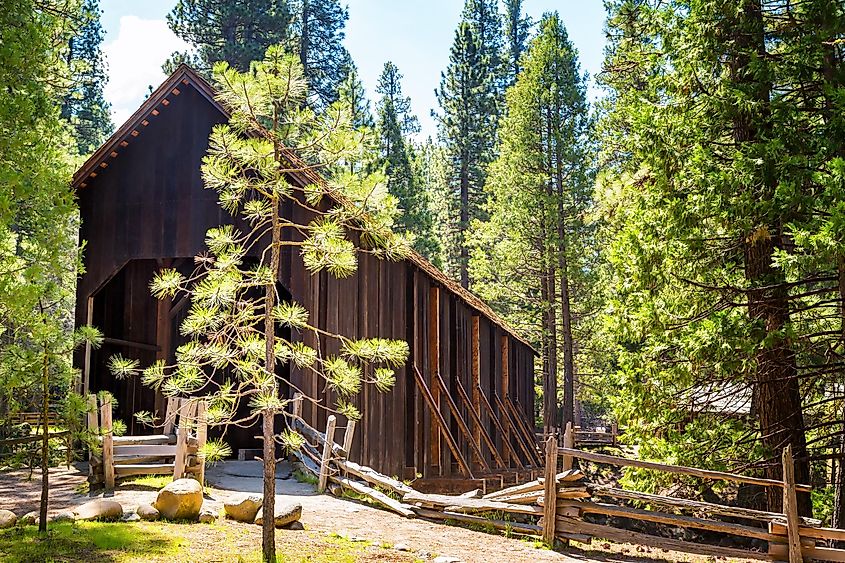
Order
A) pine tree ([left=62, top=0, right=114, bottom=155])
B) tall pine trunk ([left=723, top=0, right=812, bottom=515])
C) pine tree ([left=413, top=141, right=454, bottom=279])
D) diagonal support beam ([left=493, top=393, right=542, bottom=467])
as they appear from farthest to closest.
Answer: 1. pine tree ([left=413, top=141, right=454, bottom=279])
2. pine tree ([left=62, top=0, right=114, bottom=155])
3. diagonal support beam ([left=493, top=393, right=542, bottom=467])
4. tall pine trunk ([left=723, top=0, right=812, bottom=515])

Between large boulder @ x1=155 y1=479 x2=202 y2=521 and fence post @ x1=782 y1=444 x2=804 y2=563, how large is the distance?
694 centimetres

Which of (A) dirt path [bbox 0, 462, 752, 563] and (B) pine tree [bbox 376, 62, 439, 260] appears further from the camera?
(B) pine tree [bbox 376, 62, 439, 260]

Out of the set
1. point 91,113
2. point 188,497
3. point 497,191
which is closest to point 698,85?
point 188,497

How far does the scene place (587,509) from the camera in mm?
9914

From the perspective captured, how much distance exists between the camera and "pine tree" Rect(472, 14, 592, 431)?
28625mm

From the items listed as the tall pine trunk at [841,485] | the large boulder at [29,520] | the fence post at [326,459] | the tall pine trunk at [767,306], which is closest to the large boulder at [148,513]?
the large boulder at [29,520]

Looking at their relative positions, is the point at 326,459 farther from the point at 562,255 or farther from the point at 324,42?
the point at 324,42

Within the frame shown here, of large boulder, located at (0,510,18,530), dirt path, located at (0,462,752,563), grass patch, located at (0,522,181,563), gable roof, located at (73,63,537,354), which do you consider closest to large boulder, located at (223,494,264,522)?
dirt path, located at (0,462,752,563)

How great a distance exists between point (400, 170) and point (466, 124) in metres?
5.65

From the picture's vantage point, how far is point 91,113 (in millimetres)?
43312

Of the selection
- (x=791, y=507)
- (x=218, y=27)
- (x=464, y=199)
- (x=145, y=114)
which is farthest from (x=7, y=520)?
(x=464, y=199)

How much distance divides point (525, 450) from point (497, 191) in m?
10.7

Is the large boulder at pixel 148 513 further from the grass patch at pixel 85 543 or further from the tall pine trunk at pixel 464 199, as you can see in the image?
the tall pine trunk at pixel 464 199

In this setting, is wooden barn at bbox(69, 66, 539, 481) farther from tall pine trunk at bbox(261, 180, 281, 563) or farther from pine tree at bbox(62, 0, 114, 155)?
pine tree at bbox(62, 0, 114, 155)
